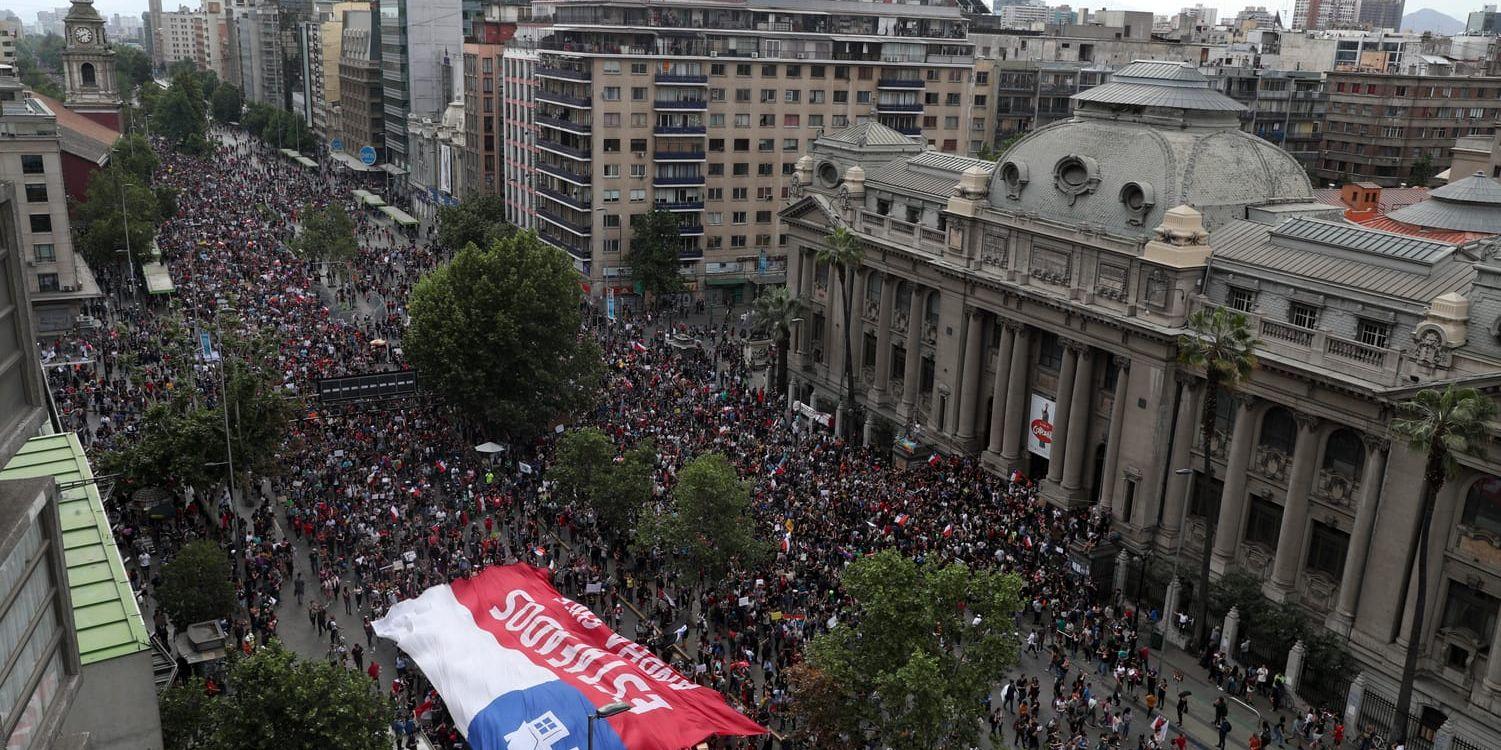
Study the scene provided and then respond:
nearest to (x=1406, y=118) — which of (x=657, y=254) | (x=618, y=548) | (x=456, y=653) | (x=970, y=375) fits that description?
(x=657, y=254)

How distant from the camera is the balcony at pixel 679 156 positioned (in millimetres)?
99812

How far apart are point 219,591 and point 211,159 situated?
15929 centimetres

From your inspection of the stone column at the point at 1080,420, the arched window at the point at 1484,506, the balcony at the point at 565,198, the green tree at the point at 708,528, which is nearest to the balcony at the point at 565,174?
the balcony at the point at 565,198

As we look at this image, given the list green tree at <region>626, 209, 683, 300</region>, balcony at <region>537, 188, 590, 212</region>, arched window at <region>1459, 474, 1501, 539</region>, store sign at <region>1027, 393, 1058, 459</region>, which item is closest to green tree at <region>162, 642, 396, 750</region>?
arched window at <region>1459, 474, 1501, 539</region>

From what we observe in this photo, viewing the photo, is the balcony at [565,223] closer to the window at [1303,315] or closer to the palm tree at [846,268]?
the palm tree at [846,268]

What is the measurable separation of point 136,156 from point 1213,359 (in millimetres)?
123649

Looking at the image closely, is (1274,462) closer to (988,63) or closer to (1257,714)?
(1257,714)

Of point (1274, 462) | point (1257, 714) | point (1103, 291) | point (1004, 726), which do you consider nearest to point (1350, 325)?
point (1274, 462)

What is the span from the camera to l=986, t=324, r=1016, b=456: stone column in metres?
61.3

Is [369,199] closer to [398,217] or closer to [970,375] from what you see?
[398,217]

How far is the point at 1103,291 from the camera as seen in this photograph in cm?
5484

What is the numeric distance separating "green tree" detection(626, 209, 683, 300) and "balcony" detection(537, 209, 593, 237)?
14.8 ft

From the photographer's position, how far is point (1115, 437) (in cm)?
5466

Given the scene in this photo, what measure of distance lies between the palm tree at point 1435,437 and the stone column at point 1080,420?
1696cm
